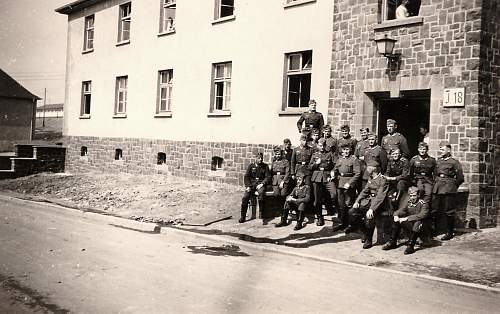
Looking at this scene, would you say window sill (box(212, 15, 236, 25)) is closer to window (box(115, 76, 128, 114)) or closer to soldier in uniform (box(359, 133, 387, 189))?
window (box(115, 76, 128, 114))

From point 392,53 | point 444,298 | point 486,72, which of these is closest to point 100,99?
point 392,53

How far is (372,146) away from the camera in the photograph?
10953mm

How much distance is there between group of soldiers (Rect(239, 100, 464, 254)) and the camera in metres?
9.68

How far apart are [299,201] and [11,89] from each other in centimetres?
3635

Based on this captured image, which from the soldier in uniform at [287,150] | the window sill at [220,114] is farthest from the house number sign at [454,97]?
the window sill at [220,114]

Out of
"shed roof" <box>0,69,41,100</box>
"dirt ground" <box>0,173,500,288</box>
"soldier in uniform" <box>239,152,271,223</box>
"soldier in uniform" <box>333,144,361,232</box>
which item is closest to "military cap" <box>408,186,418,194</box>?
"dirt ground" <box>0,173,500,288</box>

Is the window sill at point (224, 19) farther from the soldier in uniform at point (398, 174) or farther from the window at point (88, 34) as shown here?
the window at point (88, 34)

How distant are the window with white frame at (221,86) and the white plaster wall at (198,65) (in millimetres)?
248

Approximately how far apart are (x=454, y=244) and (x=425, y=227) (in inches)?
24.2

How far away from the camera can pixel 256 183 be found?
12.5 m

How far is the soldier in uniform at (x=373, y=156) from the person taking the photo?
423 inches

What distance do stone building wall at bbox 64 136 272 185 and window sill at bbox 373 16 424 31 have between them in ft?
16.0

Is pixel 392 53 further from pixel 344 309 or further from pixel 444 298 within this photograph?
pixel 344 309

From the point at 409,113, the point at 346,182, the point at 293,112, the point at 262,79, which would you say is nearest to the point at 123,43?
the point at 262,79
